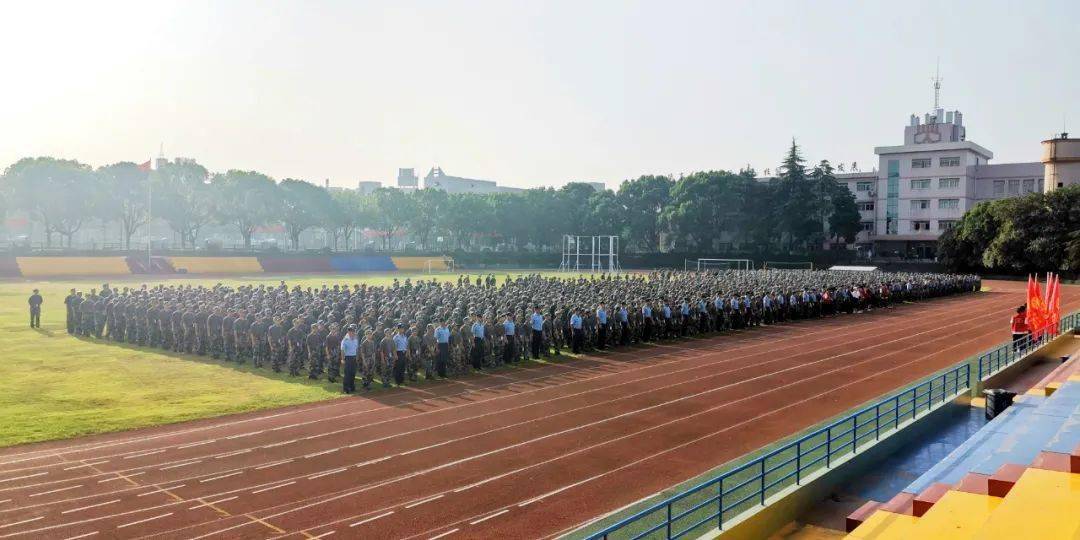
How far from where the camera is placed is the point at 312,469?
37.8 feet

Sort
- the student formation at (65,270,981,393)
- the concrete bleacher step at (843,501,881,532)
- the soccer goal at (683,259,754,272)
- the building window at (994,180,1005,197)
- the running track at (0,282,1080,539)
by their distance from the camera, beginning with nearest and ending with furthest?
the concrete bleacher step at (843,501,881,532)
the running track at (0,282,1080,539)
the student formation at (65,270,981,393)
the soccer goal at (683,259,754,272)
the building window at (994,180,1005,197)

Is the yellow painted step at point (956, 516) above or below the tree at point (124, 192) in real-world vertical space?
below

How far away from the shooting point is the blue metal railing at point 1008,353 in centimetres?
1791

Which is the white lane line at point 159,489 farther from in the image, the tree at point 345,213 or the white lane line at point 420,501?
the tree at point 345,213

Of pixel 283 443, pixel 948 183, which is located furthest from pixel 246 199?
pixel 283 443

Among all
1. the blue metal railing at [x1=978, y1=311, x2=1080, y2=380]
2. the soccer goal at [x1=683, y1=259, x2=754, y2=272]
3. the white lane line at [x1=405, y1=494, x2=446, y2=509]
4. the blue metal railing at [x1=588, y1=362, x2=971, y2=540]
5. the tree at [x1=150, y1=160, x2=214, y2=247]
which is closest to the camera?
the blue metal railing at [x1=588, y1=362, x2=971, y2=540]

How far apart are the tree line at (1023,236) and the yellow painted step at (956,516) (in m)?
59.1

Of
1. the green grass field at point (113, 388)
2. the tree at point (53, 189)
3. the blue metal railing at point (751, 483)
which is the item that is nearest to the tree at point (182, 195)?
the tree at point (53, 189)

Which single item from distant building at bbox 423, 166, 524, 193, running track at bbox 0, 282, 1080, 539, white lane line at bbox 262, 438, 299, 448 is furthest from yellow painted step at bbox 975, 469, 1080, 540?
distant building at bbox 423, 166, 524, 193

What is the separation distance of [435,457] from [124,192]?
69.0 metres

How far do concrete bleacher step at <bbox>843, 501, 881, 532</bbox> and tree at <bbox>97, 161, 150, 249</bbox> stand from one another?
234 feet

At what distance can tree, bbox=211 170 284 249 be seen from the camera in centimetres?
7731

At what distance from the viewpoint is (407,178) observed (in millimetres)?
142625

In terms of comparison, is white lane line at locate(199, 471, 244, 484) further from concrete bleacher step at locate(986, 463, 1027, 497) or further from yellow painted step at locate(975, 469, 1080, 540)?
concrete bleacher step at locate(986, 463, 1027, 497)
